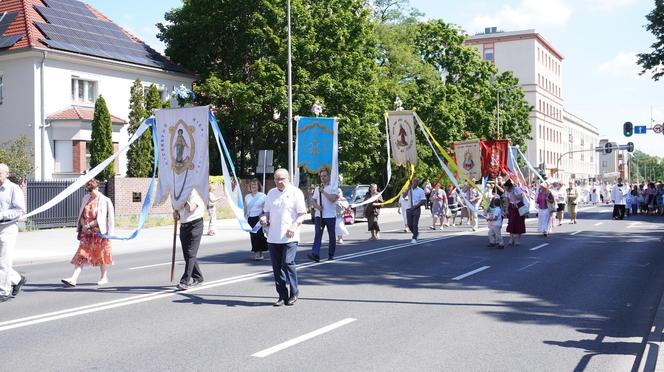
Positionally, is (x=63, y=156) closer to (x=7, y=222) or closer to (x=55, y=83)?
(x=55, y=83)

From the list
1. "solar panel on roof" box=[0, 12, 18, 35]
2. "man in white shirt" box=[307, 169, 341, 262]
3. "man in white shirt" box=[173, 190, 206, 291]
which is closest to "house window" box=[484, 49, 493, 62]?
"solar panel on roof" box=[0, 12, 18, 35]

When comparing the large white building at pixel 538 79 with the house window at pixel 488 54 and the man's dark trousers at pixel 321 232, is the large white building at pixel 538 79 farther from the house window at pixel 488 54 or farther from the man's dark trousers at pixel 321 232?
the man's dark trousers at pixel 321 232

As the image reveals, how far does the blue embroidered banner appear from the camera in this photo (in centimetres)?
1583

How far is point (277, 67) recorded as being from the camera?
119ft

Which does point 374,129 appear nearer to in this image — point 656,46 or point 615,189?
point 615,189

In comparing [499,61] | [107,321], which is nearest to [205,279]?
[107,321]

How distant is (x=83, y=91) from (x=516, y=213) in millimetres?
25327

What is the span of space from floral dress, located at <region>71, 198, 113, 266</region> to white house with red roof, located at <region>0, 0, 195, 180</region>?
22.9 m

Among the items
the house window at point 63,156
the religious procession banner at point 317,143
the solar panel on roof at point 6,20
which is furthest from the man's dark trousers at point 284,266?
the solar panel on roof at point 6,20

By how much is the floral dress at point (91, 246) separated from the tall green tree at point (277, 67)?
25.5 m

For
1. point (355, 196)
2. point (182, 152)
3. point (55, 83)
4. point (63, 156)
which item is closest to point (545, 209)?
point (355, 196)

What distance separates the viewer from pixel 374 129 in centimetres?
3894

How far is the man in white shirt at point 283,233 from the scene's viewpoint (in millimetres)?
9094

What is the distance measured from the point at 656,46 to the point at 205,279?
18.8 meters
